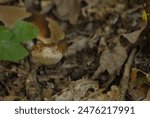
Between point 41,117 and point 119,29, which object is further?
point 119,29

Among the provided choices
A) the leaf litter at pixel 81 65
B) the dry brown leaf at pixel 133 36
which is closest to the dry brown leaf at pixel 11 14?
the leaf litter at pixel 81 65

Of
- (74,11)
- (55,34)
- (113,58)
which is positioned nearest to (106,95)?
(113,58)

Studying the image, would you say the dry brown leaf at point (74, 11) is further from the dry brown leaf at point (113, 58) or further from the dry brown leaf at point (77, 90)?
the dry brown leaf at point (77, 90)

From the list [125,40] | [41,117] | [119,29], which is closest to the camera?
[41,117]

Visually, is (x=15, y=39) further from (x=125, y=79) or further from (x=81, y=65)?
(x=125, y=79)

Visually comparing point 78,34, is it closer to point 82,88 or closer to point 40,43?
point 40,43

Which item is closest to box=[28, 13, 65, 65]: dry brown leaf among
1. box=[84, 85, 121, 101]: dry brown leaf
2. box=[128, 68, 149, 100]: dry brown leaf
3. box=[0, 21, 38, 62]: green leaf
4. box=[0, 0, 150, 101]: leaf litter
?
box=[0, 0, 150, 101]: leaf litter

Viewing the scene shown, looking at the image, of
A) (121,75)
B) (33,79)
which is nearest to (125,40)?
(121,75)
